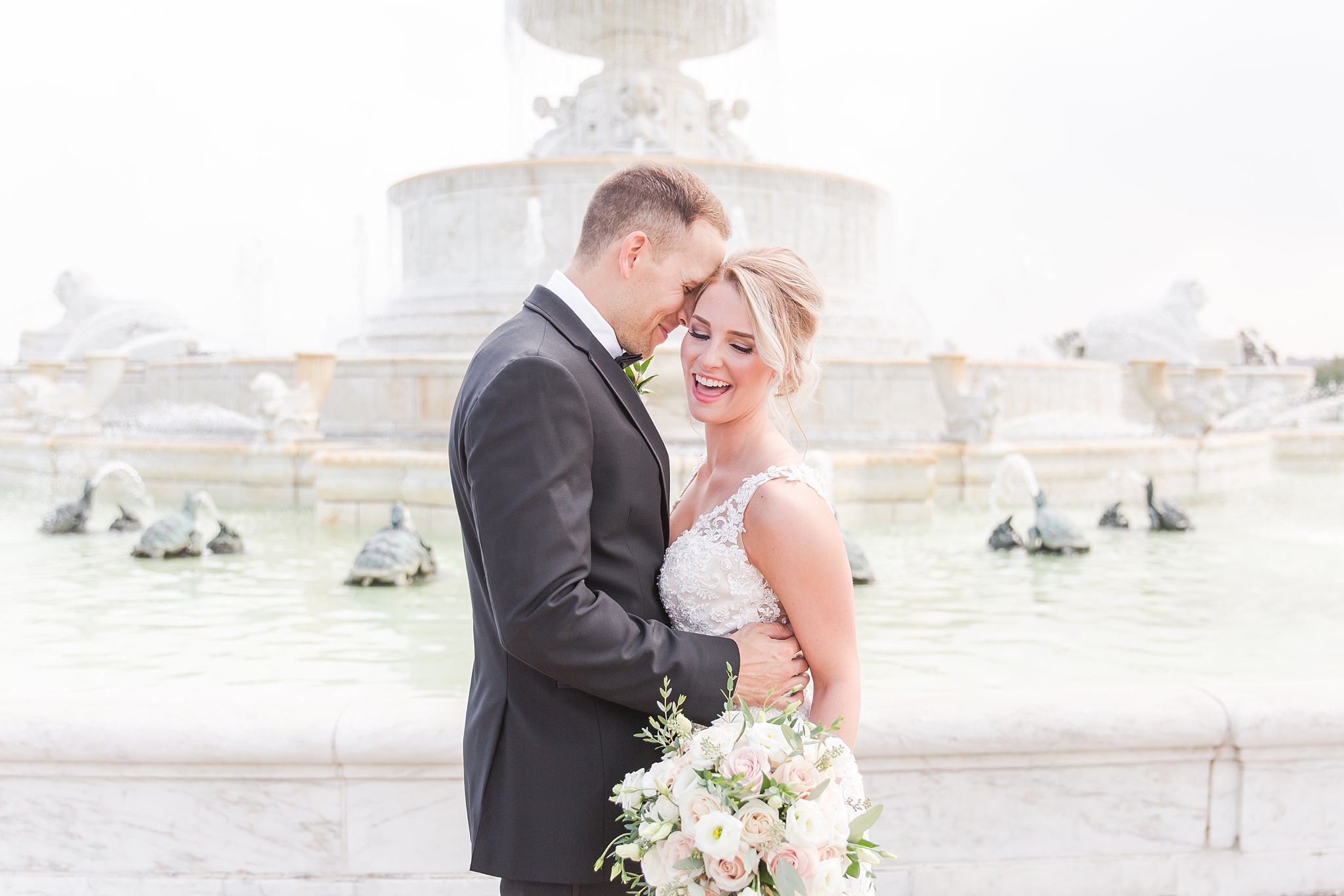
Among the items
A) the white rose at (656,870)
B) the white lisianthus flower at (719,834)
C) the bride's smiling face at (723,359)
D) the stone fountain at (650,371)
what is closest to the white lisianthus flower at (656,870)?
the white rose at (656,870)

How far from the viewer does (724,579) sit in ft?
6.47

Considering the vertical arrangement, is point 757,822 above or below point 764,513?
below

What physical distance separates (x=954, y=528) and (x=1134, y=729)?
7.03 m

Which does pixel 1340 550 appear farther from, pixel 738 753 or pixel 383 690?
pixel 738 753

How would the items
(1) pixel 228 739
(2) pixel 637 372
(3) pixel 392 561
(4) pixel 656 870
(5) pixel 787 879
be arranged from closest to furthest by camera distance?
(5) pixel 787 879
(4) pixel 656 870
(2) pixel 637 372
(1) pixel 228 739
(3) pixel 392 561

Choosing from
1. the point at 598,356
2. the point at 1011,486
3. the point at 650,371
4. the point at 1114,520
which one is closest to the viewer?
the point at 598,356

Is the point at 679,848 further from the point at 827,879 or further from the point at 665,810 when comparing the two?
the point at 827,879

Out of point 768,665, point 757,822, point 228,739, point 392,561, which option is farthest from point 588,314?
point 392,561

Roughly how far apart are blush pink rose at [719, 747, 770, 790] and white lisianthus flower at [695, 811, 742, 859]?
64 mm

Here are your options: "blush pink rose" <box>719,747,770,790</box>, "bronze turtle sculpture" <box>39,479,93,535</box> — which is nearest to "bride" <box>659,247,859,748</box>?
"blush pink rose" <box>719,747,770,790</box>

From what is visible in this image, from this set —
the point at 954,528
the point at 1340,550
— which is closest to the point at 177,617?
the point at 954,528

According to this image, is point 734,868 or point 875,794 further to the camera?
point 875,794

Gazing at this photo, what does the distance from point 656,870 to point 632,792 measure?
13 centimetres

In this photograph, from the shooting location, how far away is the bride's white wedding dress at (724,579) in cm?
197
